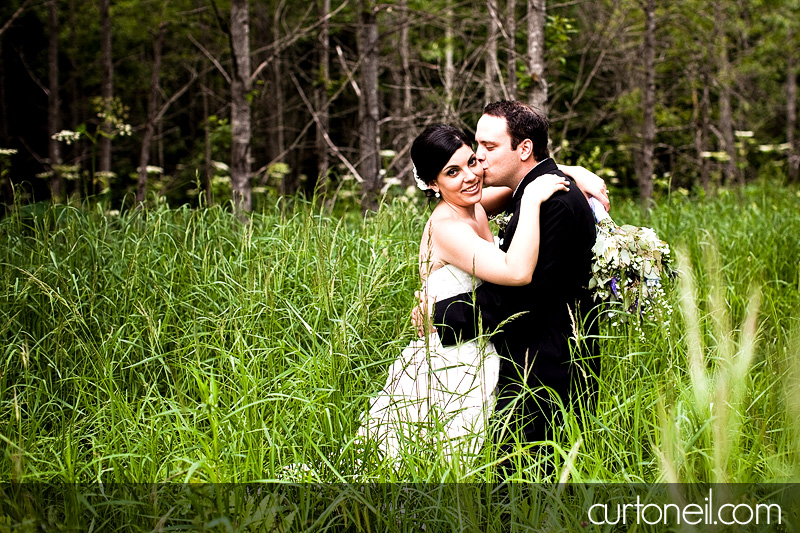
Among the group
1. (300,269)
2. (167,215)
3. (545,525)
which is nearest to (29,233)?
(167,215)

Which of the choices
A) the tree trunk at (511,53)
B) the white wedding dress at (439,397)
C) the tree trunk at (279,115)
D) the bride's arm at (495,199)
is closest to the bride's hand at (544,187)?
the white wedding dress at (439,397)

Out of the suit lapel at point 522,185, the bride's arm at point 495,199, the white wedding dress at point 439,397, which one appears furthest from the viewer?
the bride's arm at point 495,199

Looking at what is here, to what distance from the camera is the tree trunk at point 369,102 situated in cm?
634

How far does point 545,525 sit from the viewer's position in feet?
6.99

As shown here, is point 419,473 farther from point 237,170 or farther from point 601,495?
point 237,170

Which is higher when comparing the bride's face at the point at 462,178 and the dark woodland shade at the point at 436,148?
the dark woodland shade at the point at 436,148

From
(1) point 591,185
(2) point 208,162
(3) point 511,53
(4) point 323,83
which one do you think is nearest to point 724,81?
(3) point 511,53

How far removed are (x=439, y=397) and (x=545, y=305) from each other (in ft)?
2.02

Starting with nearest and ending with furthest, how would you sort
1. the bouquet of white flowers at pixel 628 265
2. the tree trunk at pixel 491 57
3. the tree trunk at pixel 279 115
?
1. the bouquet of white flowers at pixel 628 265
2. the tree trunk at pixel 491 57
3. the tree trunk at pixel 279 115

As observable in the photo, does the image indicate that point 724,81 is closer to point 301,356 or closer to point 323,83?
point 323,83

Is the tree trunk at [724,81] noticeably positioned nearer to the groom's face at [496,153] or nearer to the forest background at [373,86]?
the forest background at [373,86]

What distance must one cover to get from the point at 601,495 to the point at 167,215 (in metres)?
3.70

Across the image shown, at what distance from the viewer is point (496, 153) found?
9.88 ft

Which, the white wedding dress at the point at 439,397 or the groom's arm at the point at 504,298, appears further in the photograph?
the groom's arm at the point at 504,298
